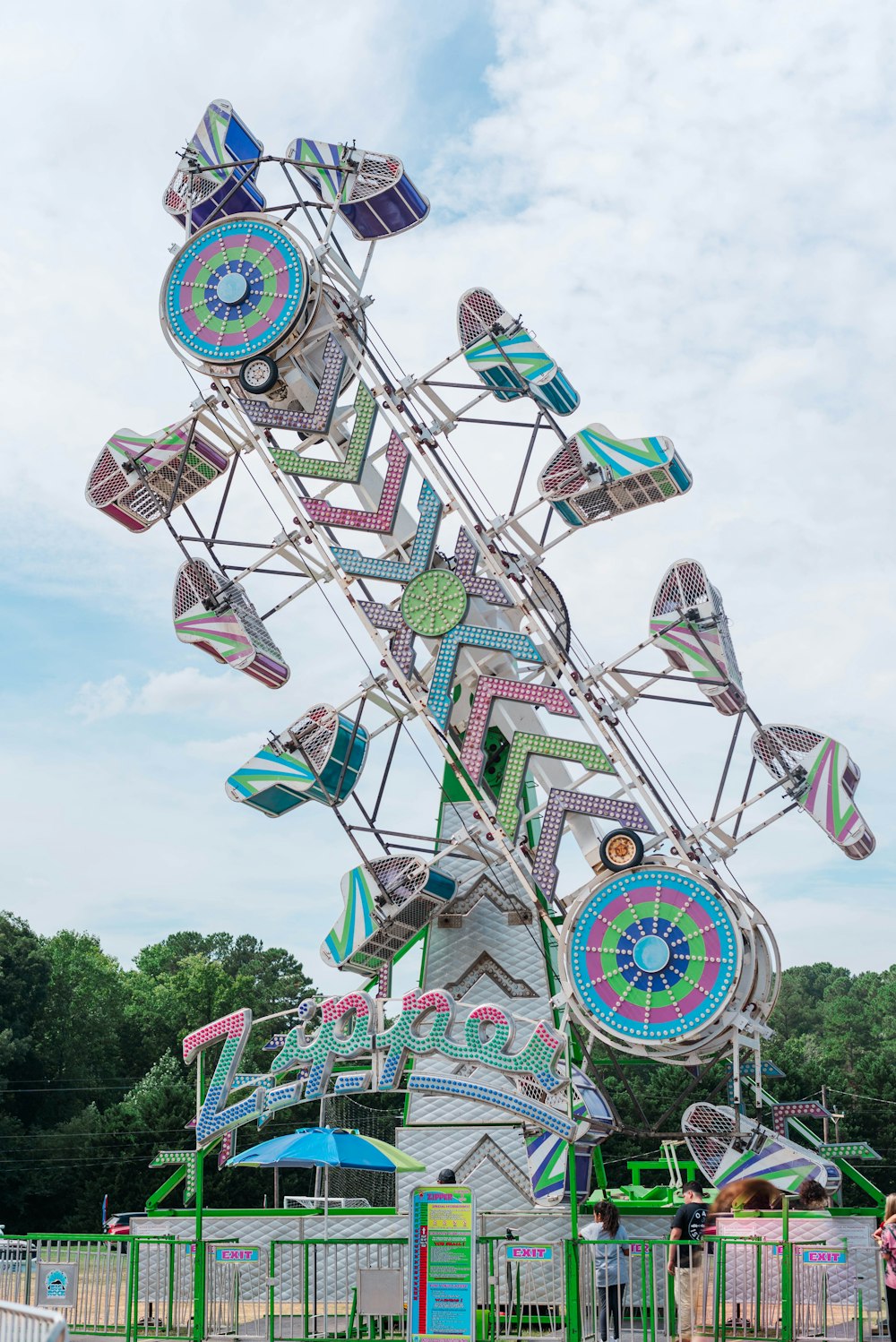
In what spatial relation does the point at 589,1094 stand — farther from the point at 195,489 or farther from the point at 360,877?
the point at 195,489

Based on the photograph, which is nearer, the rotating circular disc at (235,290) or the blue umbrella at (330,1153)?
the blue umbrella at (330,1153)

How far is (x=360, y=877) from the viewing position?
19672 millimetres

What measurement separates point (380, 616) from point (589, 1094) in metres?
6.51

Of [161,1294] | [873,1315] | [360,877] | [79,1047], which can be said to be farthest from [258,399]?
[79,1047]

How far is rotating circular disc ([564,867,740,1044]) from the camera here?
1709 cm

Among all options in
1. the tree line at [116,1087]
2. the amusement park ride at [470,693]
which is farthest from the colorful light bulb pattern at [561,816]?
the tree line at [116,1087]

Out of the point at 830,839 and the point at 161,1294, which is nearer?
the point at 161,1294

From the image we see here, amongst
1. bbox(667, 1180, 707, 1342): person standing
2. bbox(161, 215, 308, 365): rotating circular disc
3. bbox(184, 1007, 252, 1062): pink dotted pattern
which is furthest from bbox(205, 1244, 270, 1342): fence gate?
bbox(161, 215, 308, 365): rotating circular disc

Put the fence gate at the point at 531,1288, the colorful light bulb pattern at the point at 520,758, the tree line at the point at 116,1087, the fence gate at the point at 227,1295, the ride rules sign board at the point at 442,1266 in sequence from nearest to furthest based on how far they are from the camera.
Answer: the ride rules sign board at the point at 442,1266
the fence gate at the point at 531,1288
the fence gate at the point at 227,1295
the colorful light bulb pattern at the point at 520,758
the tree line at the point at 116,1087

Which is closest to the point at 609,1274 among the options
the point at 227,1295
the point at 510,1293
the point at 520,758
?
the point at 510,1293

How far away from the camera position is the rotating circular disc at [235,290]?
20422 mm

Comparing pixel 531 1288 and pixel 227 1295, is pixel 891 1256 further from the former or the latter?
pixel 227 1295

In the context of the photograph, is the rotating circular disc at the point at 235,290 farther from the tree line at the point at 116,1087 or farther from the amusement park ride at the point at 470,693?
the tree line at the point at 116,1087

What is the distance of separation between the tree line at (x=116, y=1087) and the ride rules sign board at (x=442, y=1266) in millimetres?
23663
